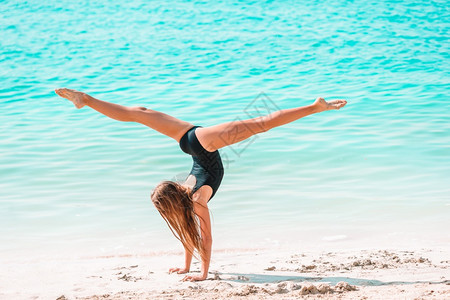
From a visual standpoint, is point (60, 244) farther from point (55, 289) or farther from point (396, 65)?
point (396, 65)

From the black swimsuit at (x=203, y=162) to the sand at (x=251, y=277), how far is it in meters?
0.68

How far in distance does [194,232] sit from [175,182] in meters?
0.37

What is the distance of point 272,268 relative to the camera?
13.3 ft

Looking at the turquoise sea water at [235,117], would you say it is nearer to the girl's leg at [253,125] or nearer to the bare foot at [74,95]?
the girl's leg at [253,125]

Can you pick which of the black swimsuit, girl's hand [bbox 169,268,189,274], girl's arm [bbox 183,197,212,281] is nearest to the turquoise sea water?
girl's hand [bbox 169,268,189,274]

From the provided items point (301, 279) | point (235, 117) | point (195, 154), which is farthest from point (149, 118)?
point (235, 117)

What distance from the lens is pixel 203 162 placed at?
12.4 feet

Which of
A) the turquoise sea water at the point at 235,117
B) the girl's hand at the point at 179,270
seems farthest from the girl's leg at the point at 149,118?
the turquoise sea water at the point at 235,117

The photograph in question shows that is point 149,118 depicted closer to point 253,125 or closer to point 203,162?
point 203,162

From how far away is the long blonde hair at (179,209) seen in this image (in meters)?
3.70

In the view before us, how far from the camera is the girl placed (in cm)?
361

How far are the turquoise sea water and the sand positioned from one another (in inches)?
18.8

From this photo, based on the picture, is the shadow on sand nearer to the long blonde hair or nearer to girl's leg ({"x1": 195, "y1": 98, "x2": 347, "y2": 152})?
the long blonde hair

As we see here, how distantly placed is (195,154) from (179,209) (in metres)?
0.39
